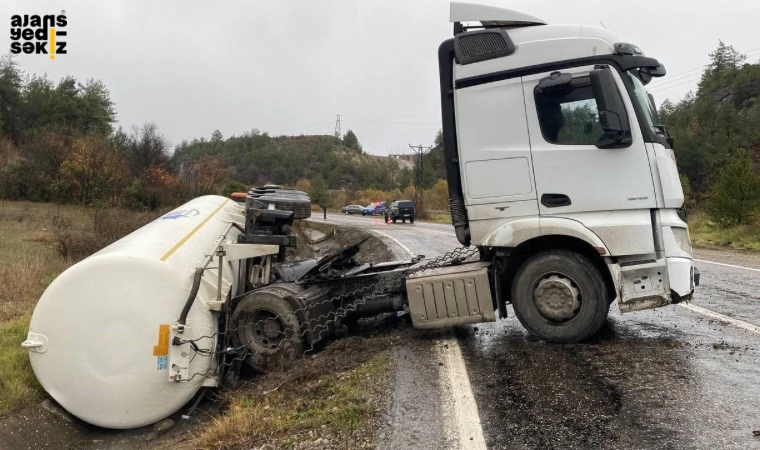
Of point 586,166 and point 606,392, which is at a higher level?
point 586,166

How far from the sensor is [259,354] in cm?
606

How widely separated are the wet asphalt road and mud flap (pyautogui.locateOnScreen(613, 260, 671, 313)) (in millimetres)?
433

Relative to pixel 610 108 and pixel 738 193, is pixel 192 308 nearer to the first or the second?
pixel 610 108

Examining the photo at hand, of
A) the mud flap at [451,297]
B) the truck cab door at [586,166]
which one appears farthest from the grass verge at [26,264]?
the truck cab door at [586,166]

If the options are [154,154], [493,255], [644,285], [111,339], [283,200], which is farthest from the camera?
[154,154]

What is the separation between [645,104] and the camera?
534 cm

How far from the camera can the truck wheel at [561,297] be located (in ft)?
17.0

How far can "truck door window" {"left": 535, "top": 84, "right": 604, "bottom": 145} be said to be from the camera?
17.1 ft

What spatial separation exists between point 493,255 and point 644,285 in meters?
1.45

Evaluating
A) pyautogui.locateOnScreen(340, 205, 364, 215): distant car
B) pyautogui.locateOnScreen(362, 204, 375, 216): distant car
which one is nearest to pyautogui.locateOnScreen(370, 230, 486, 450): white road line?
pyautogui.locateOnScreen(362, 204, 375, 216): distant car

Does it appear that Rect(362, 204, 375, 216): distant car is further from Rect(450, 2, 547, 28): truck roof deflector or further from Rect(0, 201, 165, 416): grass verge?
Rect(450, 2, 547, 28): truck roof deflector

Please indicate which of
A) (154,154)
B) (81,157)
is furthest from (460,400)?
(154,154)

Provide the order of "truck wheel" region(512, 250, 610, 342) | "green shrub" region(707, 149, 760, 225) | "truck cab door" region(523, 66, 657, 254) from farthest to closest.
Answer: "green shrub" region(707, 149, 760, 225), "truck wheel" region(512, 250, 610, 342), "truck cab door" region(523, 66, 657, 254)

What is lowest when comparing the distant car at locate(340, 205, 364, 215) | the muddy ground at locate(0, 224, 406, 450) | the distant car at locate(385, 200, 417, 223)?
the muddy ground at locate(0, 224, 406, 450)
